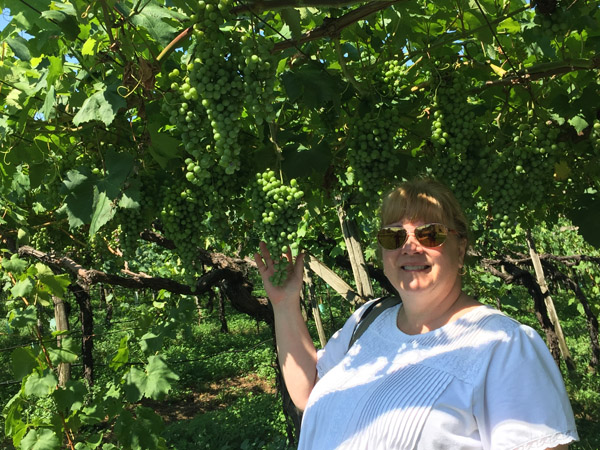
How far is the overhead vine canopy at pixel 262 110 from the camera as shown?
58.4 inches

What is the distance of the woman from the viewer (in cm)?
136

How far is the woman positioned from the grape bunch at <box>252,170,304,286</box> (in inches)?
16.5

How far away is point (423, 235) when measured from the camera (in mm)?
1839

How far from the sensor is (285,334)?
2264 millimetres

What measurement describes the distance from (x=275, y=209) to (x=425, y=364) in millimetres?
682

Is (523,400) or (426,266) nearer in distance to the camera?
(523,400)

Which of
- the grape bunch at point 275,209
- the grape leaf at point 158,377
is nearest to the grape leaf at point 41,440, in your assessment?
the grape leaf at point 158,377

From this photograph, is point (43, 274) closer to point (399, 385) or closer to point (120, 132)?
point (120, 132)

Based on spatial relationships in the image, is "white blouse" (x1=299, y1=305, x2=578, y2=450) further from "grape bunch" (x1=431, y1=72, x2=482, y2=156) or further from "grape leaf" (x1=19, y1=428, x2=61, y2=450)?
"grape leaf" (x1=19, y1=428, x2=61, y2=450)

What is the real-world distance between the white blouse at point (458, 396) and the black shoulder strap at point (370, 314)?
276 mm

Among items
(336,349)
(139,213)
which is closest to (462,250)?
(336,349)

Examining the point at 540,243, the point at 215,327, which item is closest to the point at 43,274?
the point at 215,327

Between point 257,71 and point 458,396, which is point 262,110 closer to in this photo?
point 257,71

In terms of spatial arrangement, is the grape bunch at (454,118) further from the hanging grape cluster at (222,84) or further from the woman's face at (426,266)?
the hanging grape cluster at (222,84)
